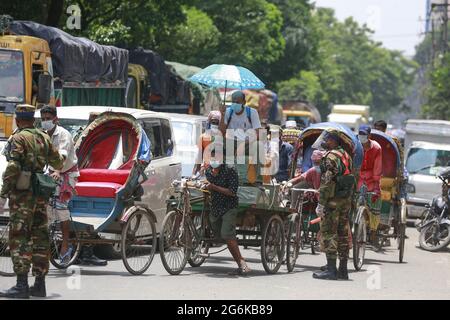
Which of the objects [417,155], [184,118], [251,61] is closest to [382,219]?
[184,118]

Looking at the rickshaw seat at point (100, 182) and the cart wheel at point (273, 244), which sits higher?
the rickshaw seat at point (100, 182)

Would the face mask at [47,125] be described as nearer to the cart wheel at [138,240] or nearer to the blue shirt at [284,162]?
the cart wheel at [138,240]

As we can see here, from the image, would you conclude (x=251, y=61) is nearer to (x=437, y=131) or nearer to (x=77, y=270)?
(x=437, y=131)

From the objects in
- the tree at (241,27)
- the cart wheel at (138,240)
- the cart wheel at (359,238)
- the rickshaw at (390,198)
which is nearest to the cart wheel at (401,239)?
the rickshaw at (390,198)

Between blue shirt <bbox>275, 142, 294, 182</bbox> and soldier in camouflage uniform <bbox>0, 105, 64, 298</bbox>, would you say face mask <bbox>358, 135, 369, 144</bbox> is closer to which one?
blue shirt <bbox>275, 142, 294, 182</bbox>

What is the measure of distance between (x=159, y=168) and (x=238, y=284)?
11.6 feet

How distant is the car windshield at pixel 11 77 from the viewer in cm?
1919

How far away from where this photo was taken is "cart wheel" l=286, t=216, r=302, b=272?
Answer: 1407 cm

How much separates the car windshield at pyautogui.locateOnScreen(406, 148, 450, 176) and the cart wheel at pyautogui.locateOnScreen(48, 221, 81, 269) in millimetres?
14926

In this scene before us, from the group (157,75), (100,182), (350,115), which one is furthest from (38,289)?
(350,115)

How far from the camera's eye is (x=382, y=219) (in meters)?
17.6

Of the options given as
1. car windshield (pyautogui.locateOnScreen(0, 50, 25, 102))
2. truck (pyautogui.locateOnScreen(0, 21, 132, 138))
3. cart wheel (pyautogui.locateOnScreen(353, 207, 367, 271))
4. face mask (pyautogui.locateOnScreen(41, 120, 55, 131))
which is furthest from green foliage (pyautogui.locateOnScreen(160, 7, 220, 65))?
face mask (pyautogui.locateOnScreen(41, 120, 55, 131))

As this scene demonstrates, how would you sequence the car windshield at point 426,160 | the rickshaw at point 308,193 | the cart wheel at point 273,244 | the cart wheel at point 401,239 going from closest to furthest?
the cart wheel at point 273,244 → the rickshaw at point 308,193 → the cart wheel at point 401,239 → the car windshield at point 426,160

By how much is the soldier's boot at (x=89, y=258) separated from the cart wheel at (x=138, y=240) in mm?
697
